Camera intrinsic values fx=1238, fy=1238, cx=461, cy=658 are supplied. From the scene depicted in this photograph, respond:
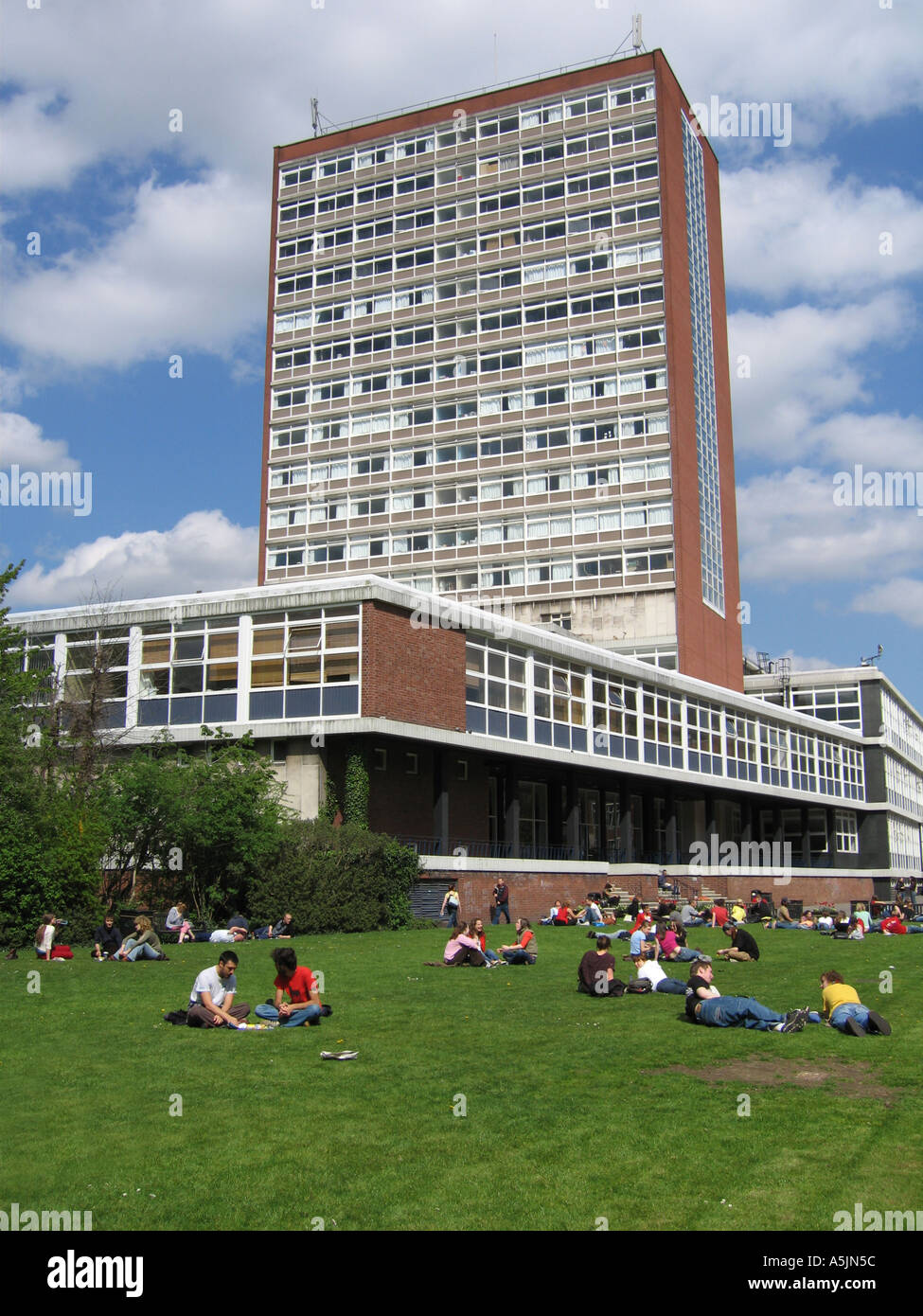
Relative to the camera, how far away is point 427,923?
99.8ft

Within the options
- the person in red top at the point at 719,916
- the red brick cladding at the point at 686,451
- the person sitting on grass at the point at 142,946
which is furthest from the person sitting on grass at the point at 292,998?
the red brick cladding at the point at 686,451

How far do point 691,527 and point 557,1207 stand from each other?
57.8 m

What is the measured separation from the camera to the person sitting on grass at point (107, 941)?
2194cm

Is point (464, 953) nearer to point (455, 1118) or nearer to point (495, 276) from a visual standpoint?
point (455, 1118)

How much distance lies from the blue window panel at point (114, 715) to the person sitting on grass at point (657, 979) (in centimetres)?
2112

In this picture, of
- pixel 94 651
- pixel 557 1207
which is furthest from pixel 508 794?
pixel 557 1207

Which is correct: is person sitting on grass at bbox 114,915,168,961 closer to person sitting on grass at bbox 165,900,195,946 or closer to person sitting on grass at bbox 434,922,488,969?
person sitting on grass at bbox 165,900,195,946

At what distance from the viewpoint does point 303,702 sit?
32.4 m

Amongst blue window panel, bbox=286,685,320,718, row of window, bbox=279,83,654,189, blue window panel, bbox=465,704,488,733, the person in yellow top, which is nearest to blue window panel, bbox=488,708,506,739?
blue window panel, bbox=465,704,488,733

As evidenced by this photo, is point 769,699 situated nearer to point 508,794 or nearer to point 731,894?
point 731,894

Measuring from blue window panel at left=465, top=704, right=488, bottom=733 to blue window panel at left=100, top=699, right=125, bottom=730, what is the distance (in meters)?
9.83

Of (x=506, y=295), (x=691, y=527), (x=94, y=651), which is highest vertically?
(x=506, y=295)

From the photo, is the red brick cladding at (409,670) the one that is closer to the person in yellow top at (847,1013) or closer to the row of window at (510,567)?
the person in yellow top at (847,1013)

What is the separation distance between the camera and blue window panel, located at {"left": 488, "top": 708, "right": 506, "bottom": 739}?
3612cm
